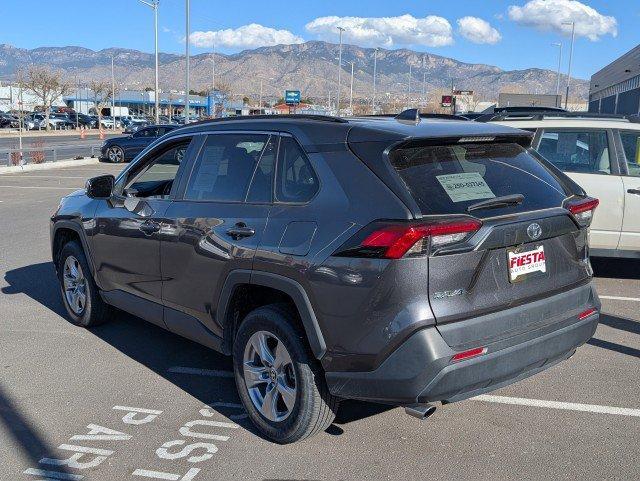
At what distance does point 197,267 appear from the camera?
445 cm

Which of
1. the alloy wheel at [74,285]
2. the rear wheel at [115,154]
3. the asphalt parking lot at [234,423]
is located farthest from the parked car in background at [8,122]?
the asphalt parking lot at [234,423]

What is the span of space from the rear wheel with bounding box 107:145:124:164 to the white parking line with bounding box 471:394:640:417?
89.2 ft

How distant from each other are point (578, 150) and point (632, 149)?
554 millimetres

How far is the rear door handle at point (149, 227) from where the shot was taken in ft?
15.9

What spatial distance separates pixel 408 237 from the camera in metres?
3.29

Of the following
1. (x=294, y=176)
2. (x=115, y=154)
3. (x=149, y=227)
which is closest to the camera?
(x=294, y=176)

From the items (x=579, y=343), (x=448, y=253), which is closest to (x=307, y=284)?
(x=448, y=253)

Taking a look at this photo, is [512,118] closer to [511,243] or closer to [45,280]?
[511,243]

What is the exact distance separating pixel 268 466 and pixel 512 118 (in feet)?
19.6

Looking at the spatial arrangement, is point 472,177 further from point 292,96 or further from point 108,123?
point 108,123

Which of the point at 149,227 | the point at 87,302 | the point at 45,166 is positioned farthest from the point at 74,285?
the point at 45,166

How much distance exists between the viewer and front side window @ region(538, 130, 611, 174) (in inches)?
296

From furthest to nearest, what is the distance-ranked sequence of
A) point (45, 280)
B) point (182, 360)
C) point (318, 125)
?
1. point (45, 280)
2. point (182, 360)
3. point (318, 125)

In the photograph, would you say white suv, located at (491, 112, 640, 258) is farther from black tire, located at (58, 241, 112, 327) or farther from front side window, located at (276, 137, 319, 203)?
black tire, located at (58, 241, 112, 327)
